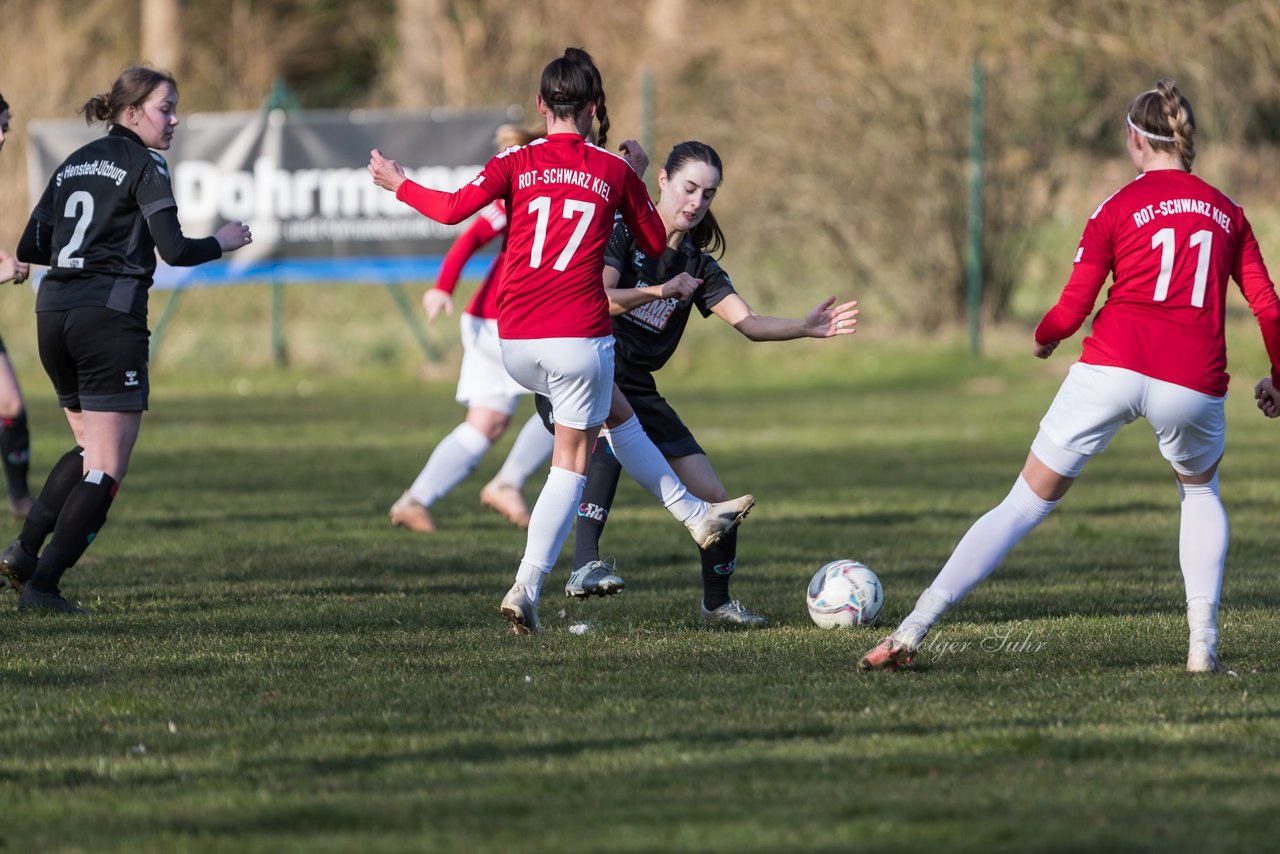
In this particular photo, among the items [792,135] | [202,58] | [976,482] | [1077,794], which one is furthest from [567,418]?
[202,58]

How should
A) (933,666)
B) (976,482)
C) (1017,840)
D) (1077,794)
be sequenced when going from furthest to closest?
1. (976,482)
2. (933,666)
3. (1077,794)
4. (1017,840)

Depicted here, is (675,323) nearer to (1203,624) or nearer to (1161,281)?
(1161,281)

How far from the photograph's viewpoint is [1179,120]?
17.3 ft

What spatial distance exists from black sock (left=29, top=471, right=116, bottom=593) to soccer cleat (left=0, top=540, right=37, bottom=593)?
107 mm

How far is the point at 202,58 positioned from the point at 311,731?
24605 millimetres

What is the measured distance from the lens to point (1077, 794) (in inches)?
159

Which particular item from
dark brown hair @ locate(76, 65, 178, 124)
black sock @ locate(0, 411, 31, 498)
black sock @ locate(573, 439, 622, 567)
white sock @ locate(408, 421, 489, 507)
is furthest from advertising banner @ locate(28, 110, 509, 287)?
dark brown hair @ locate(76, 65, 178, 124)

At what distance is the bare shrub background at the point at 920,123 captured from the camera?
753 inches

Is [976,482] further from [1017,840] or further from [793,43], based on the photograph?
[793,43]

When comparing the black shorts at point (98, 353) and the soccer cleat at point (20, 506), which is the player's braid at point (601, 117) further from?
the soccer cleat at point (20, 506)

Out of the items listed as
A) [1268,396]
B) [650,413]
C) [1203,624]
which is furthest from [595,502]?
[1268,396]

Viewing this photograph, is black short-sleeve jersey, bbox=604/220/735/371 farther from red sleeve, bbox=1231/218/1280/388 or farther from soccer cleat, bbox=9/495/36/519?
soccer cleat, bbox=9/495/36/519

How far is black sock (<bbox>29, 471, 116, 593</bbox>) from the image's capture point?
6.40 meters

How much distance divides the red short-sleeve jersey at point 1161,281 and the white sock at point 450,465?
15.2 ft
